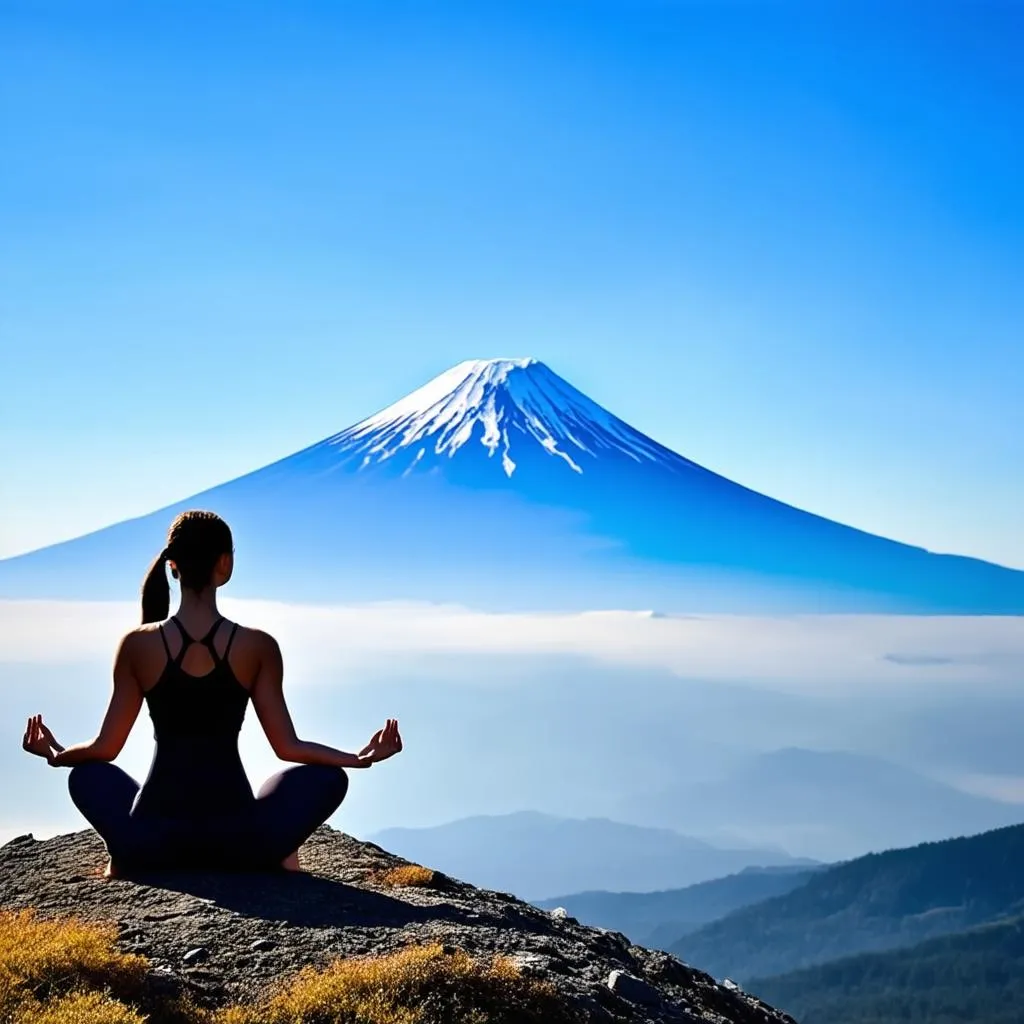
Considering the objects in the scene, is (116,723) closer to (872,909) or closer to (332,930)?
(332,930)

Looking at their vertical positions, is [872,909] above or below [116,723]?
below

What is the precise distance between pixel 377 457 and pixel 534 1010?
165098mm

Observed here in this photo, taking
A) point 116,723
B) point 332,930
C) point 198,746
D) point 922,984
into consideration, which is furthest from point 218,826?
point 922,984

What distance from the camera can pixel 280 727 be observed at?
865 cm

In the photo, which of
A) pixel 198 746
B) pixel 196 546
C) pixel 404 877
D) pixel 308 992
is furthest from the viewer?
pixel 404 877

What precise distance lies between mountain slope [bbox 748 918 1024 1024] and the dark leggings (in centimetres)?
10809

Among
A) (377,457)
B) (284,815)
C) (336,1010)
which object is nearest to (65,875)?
(284,815)

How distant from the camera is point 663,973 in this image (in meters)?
9.44

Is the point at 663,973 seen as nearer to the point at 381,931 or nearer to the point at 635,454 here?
the point at 381,931

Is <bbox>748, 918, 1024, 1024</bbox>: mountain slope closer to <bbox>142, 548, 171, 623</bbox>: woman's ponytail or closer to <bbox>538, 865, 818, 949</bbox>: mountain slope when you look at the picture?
<bbox>538, 865, 818, 949</bbox>: mountain slope

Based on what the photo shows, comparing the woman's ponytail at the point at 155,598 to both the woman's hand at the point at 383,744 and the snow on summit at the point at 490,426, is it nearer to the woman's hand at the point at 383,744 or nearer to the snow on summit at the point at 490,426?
the woman's hand at the point at 383,744

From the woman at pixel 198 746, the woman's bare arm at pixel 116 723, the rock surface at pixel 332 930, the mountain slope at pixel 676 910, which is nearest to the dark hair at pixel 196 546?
the woman at pixel 198 746

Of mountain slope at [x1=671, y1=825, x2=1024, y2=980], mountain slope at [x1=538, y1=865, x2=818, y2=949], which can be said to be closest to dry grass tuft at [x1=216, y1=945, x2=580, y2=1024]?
mountain slope at [x1=671, y1=825, x2=1024, y2=980]

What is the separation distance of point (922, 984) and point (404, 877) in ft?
→ 409
